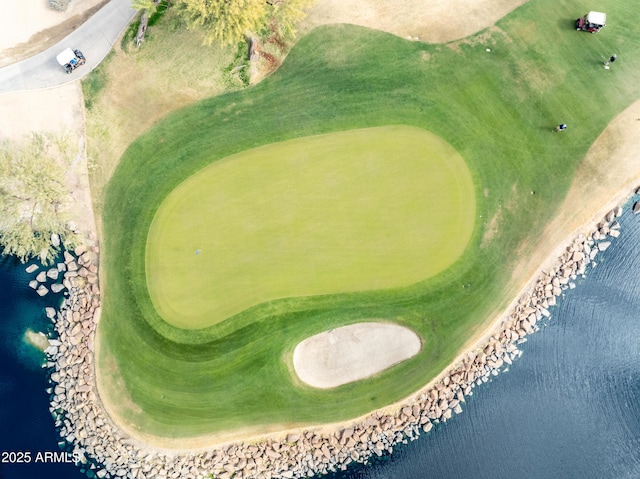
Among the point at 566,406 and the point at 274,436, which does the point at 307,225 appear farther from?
the point at 566,406

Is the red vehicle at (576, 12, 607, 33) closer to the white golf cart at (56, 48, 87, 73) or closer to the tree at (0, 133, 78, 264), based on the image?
the white golf cart at (56, 48, 87, 73)

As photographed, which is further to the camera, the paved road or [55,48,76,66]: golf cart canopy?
the paved road

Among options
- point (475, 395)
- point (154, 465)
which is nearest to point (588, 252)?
point (475, 395)

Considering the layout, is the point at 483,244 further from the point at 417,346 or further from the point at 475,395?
the point at 475,395

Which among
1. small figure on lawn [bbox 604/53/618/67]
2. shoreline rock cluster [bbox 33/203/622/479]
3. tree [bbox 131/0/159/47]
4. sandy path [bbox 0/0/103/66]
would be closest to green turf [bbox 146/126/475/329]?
shoreline rock cluster [bbox 33/203/622/479]

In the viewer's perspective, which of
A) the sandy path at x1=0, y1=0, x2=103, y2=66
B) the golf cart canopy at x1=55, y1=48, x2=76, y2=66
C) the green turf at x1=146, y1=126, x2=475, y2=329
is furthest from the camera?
the sandy path at x1=0, y1=0, x2=103, y2=66

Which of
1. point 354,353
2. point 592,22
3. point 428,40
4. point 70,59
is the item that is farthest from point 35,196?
point 592,22

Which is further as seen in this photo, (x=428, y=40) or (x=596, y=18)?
(x=428, y=40)
